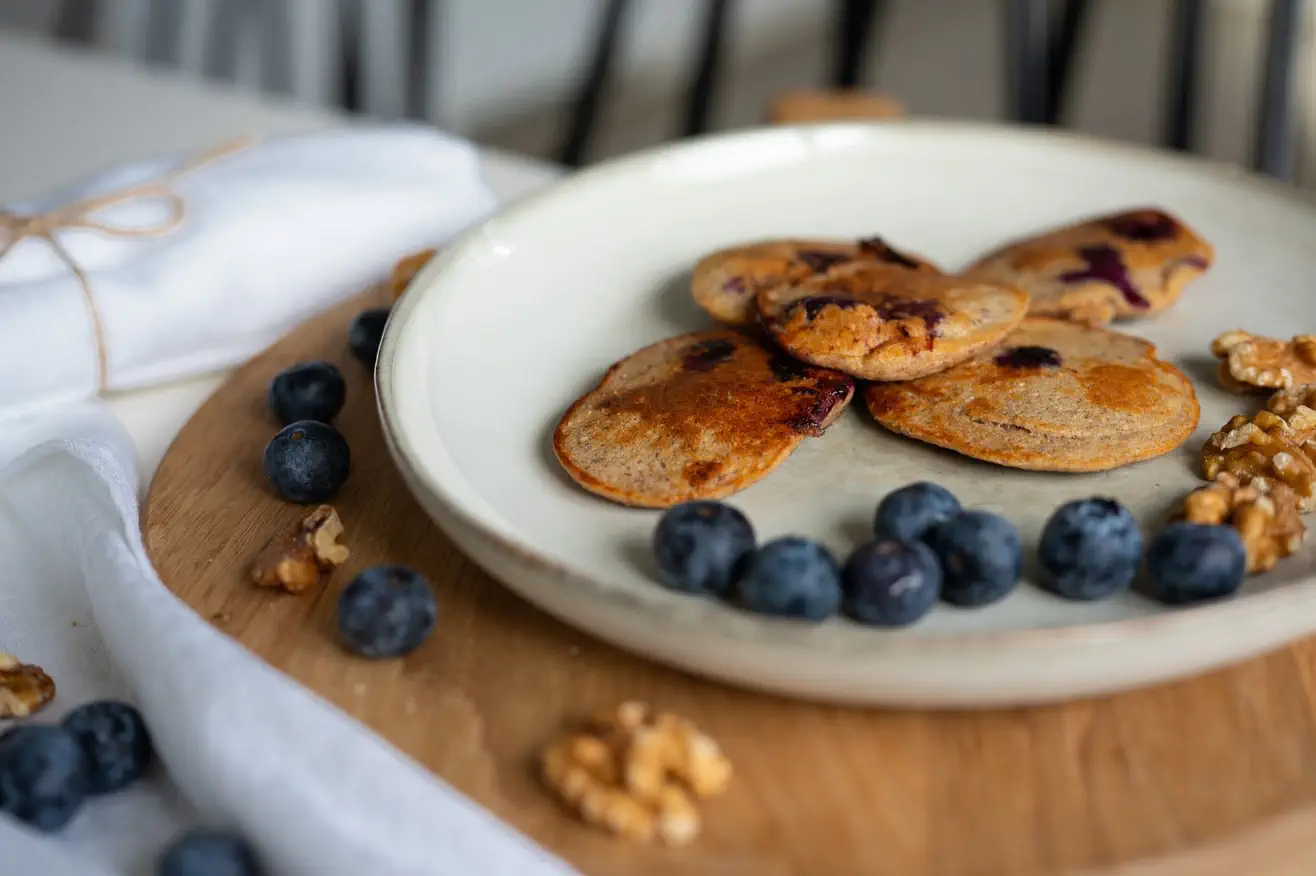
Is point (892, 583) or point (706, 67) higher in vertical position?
point (892, 583)

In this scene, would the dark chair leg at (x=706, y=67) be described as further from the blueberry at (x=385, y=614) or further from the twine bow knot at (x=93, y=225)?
the blueberry at (x=385, y=614)

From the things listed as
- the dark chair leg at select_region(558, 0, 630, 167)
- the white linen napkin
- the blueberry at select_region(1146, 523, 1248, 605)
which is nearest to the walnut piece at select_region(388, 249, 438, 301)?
the white linen napkin

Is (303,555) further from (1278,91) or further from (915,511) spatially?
(1278,91)

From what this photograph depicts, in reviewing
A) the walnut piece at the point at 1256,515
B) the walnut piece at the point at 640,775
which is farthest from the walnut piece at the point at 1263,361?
the walnut piece at the point at 640,775

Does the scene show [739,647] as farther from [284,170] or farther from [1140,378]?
[284,170]

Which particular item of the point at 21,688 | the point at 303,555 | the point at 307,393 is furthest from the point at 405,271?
the point at 21,688

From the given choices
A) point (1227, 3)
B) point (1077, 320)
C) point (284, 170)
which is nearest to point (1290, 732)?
point (1077, 320)

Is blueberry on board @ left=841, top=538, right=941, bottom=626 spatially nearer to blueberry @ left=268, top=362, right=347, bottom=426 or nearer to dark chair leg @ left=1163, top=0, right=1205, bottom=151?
blueberry @ left=268, top=362, right=347, bottom=426
